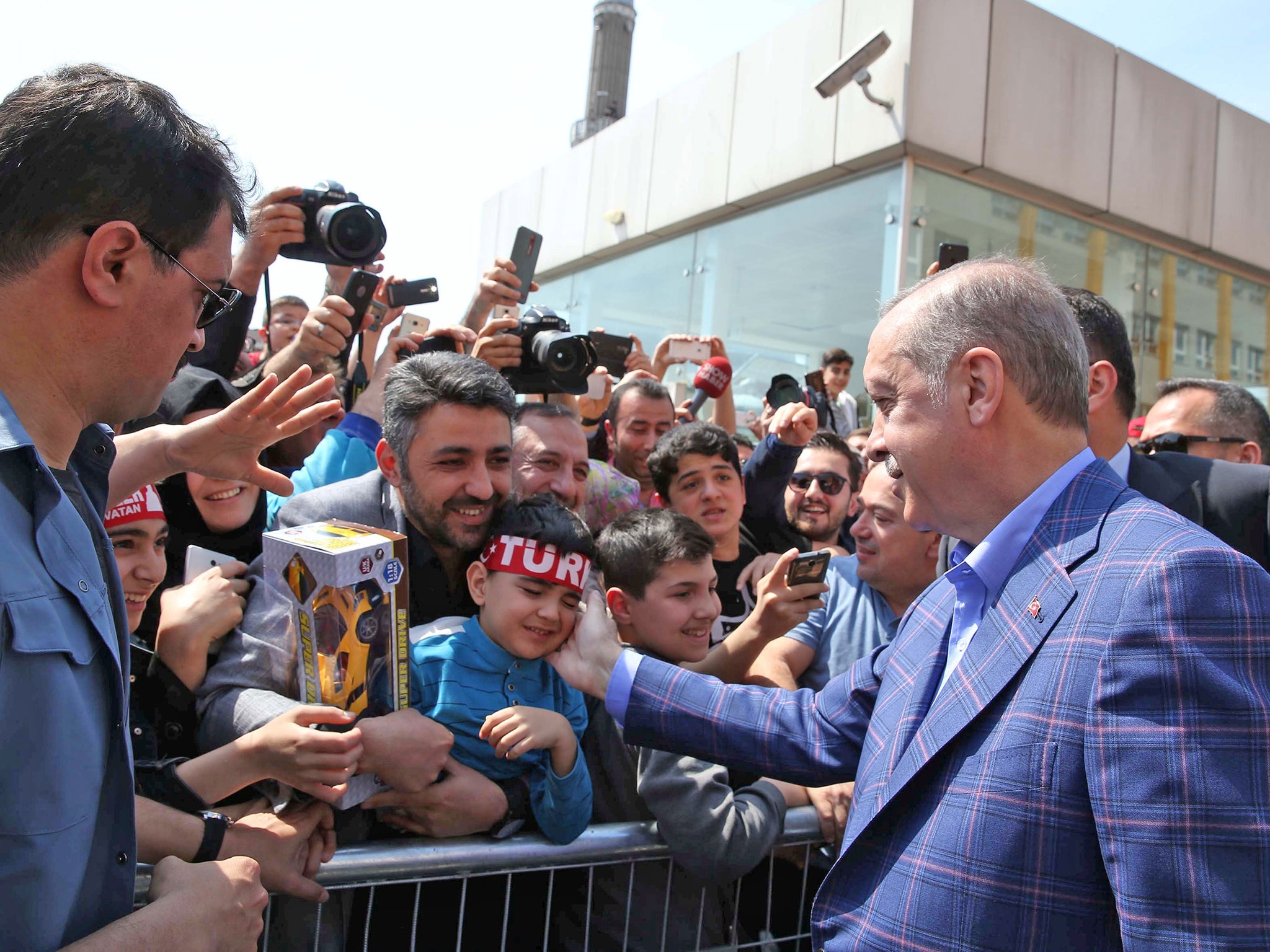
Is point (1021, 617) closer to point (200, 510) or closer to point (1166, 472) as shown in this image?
point (1166, 472)

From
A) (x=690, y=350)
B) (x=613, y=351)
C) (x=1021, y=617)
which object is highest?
(x=690, y=350)

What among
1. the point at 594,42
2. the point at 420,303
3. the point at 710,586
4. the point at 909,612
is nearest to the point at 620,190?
the point at 420,303

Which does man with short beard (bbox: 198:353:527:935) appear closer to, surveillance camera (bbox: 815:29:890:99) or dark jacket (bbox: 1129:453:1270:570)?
dark jacket (bbox: 1129:453:1270:570)

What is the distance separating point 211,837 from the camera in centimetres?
171

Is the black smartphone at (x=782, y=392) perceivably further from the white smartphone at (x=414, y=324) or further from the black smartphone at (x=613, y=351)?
the white smartphone at (x=414, y=324)

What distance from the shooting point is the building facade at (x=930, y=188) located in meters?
9.15

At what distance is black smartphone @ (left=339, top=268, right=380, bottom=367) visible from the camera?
10.9 feet

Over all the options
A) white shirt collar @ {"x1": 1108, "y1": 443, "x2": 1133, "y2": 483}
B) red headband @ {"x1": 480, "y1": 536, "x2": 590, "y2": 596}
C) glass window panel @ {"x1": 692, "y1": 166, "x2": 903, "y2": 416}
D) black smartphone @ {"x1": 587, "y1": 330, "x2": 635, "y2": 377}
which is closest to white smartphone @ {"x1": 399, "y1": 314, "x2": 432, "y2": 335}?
black smartphone @ {"x1": 587, "y1": 330, "x2": 635, "y2": 377}

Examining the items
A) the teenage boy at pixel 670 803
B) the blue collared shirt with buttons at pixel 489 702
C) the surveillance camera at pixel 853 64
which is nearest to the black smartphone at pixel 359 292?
the teenage boy at pixel 670 803

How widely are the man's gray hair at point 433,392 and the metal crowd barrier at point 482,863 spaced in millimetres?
1063

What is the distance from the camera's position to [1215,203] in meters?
11.3

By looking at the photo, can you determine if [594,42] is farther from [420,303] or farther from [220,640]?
[220,640]

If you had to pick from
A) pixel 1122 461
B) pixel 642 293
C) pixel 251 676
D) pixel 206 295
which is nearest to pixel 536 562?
pixel 251 676

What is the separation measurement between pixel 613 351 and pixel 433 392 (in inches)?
99.1
